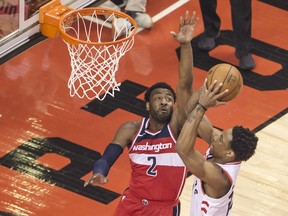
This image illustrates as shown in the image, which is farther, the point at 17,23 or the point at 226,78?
the point at 17,23

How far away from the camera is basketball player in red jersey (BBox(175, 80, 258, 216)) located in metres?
8.37

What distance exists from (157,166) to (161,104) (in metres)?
0.53

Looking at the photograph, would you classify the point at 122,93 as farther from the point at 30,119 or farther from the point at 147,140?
the point at 147,140

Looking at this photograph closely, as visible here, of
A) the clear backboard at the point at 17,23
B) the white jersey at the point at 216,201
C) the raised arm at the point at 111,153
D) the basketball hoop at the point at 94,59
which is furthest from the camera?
the clear backboard at the point at 17,23

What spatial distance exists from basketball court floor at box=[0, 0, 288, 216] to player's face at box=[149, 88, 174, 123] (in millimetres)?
1703

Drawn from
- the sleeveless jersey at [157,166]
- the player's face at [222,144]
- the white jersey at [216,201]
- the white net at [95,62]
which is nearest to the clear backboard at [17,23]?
the white net at [95,62]

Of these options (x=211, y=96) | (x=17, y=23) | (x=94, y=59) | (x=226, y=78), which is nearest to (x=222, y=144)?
(x=226, y=78)

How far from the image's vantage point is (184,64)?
8969 mm

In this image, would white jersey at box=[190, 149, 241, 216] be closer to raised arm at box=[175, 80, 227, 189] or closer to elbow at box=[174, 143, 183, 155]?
raised arm at box=[175, 80, 227, 189]

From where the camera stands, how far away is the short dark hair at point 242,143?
28.4 ft

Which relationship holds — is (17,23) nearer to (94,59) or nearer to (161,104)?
(94,59)

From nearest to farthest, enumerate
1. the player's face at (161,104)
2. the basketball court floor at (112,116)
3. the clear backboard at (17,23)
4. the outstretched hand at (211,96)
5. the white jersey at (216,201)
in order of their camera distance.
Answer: the outstretched hand at (211,96)
the white jersey at (216,201)
the player's face at (161,104)
the basketball court floor at (112,116)
the clear backboard at (17,23)

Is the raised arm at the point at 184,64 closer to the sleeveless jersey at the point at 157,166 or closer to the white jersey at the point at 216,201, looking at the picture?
the sleeveless jersey at the point at 157,166

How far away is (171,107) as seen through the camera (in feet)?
30.4
